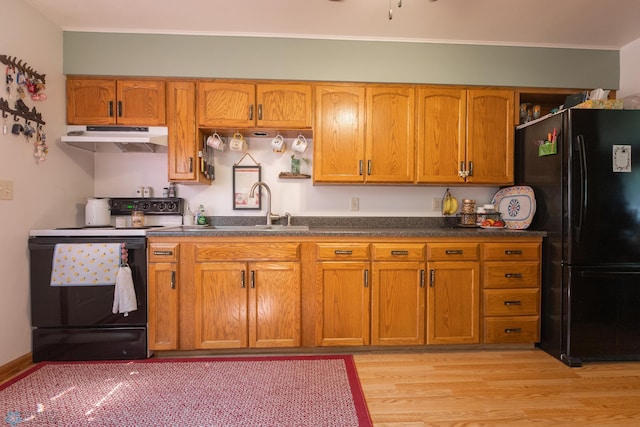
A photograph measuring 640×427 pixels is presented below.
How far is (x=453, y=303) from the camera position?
2.29 m

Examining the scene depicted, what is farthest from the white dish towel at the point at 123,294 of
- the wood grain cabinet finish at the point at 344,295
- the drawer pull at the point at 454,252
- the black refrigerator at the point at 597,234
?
the black refrigerator at the point at 597,234

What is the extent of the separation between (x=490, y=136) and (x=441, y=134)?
0.43 meters

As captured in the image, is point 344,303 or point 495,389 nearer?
point 495,389

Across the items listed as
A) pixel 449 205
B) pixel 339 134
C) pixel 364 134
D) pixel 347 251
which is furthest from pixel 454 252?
pixel 339 134

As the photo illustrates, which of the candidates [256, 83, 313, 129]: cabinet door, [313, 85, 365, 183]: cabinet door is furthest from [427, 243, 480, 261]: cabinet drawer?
[256, 83, 313, 129]: cabinet door

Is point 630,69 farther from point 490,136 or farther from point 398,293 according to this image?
point 398,293

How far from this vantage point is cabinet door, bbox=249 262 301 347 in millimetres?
2223

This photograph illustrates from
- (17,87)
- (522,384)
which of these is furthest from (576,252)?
(17,87)


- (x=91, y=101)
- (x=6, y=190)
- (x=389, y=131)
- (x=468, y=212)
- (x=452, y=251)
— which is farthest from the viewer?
(x=468, y=212)

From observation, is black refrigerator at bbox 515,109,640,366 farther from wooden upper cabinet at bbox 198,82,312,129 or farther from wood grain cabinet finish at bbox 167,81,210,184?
wood grain cabinet finish at bbox 167,81,210,184

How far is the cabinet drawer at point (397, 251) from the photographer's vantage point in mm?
2260

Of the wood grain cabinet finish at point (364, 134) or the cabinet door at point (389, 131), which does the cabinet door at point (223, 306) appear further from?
the cabinet door at point (389, 131)

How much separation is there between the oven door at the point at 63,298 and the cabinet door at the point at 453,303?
2.19m

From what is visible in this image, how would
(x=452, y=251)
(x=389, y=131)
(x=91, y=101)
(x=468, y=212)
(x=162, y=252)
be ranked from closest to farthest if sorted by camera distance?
(x=162, y=252) < (x=452, y=251) < (x=91, y=101) < (x=389, y=131) < (x=468, y=212)
